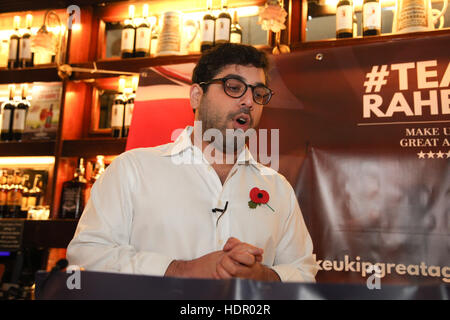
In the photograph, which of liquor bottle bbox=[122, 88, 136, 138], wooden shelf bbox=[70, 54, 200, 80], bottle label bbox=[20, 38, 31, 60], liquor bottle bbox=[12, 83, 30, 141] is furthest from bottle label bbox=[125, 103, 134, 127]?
bottle label bbox=[20, 38, 31, 60]

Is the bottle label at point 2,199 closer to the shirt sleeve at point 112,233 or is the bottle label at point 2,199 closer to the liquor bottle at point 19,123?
the liquor bottle at point 19,123

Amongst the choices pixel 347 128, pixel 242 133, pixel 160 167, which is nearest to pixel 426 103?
pixel 347 128

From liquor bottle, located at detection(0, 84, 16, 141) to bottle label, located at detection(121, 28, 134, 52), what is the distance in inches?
40.7

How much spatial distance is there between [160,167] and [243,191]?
313 mm

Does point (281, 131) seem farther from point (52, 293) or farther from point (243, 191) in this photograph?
point (52, 293)

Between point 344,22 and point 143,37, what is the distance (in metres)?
→ 1.36

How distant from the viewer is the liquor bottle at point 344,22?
2551mm

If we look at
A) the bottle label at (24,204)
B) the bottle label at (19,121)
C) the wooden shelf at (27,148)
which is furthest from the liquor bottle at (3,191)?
the bottle label at (19,121)

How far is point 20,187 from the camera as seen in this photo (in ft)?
10.9

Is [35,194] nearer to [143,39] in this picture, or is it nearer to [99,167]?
[99,167]

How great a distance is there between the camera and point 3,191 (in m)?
3.26

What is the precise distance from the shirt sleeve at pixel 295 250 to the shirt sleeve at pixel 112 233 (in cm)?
47

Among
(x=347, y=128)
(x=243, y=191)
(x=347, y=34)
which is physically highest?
(x=347, y=34)
